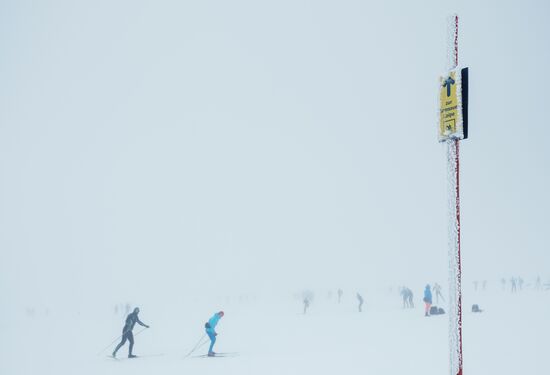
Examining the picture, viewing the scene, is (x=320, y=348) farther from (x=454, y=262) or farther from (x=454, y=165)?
(x=454, y=165)

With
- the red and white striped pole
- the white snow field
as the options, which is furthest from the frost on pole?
the white snow field

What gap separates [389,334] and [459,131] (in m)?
14.8

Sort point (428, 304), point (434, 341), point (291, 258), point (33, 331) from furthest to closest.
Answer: point (291, 258) → point (33, 331) → point (428, 304) → point (434, 341)

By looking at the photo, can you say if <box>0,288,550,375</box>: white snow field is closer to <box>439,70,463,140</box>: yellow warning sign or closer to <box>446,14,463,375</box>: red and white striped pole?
<box>446,14,463,375</box>: red and white striped pole

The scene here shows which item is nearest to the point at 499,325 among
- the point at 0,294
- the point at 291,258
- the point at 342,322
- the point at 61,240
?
the point at 342,322

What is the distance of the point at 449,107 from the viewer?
14.4ft

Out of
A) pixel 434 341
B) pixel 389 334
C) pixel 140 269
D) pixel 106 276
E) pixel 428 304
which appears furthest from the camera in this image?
pixel 140 269

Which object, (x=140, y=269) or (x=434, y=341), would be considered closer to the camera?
(x=434, y=341)

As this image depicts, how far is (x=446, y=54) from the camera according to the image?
4.71 meters

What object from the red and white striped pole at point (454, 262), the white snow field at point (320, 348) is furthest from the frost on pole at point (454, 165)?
the white snow field at point (320, 348)

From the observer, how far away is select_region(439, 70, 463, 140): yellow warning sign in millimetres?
4285

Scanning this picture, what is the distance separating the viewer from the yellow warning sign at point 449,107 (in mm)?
4285

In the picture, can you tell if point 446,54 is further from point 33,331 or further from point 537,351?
point 33,331

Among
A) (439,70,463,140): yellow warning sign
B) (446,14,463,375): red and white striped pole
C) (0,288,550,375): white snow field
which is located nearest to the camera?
(446,14,463,375): red and white striped pole
